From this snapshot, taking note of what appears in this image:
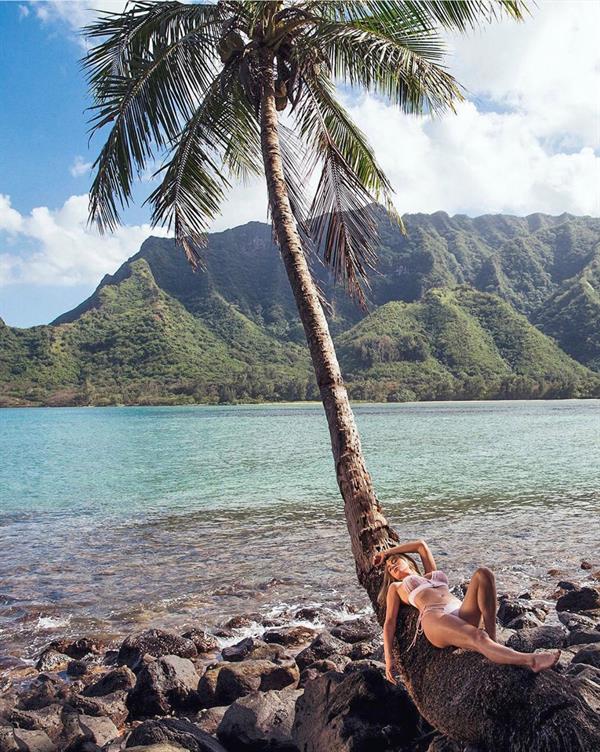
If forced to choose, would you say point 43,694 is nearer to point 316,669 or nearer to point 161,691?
point 161,691

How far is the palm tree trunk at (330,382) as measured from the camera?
546 centimetres

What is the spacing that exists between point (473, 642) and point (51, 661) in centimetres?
630

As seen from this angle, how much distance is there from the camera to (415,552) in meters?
4.74

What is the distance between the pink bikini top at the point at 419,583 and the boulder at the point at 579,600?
6315mm

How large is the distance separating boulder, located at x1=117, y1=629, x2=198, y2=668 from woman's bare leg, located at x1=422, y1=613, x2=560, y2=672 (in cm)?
490

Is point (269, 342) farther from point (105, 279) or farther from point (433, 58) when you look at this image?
point (433, 58)

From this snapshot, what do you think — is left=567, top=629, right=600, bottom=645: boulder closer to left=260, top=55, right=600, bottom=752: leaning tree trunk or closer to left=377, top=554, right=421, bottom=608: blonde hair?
left=260, top=55, right=600, bottom=752: leaning tree trunk

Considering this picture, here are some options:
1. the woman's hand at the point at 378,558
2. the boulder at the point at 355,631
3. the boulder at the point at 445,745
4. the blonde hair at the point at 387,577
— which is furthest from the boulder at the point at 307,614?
the boulder at the point at 445,745

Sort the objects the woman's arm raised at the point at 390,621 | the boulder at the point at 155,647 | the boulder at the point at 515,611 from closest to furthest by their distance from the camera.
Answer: the woman's arm raised at the point at 390,621
the boulder at the point at 155,647
the boulder at the point at 515,611

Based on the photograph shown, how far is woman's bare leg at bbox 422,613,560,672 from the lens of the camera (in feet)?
11.2

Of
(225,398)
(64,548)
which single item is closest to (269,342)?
(225,398)

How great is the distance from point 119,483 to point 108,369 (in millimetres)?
111824

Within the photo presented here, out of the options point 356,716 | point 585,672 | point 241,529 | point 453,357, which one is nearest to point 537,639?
point 585,672

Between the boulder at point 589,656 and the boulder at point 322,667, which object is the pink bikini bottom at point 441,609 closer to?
the boulder at point 589,656
